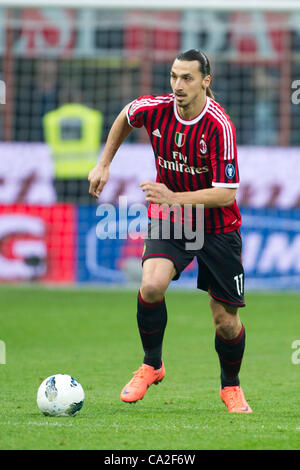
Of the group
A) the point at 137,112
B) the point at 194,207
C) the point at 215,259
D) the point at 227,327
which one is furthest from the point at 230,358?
the point at 137,112

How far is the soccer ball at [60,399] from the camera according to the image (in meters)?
5.13

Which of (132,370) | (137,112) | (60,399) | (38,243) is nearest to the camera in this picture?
(60,399)

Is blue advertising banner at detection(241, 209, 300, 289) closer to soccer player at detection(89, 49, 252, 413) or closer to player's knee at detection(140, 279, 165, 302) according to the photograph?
soccer player at detection(89, 49, 252, 413)

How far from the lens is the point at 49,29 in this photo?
15.1 m

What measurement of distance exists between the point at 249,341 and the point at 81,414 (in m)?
4.10

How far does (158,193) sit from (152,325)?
2.89 feet

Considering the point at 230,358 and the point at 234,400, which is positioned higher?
the point at 230,358

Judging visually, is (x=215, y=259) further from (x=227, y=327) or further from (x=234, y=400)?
(x=234, y=400)

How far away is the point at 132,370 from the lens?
734 centimetres

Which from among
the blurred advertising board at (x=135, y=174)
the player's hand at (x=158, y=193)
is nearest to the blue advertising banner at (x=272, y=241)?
the blurred advertising board at (x=135, y=174)

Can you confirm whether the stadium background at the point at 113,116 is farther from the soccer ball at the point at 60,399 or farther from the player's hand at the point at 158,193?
the soccer ball at the point at 60,399

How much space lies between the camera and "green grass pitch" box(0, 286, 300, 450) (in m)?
4.59

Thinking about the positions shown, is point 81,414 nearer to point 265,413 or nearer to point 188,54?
point 265,413

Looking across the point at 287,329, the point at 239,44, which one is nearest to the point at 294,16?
the point at 239,44
